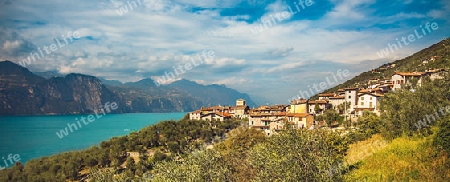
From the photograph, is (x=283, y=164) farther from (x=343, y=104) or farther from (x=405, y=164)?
(x=343, y=104)

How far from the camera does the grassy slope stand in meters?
12.1

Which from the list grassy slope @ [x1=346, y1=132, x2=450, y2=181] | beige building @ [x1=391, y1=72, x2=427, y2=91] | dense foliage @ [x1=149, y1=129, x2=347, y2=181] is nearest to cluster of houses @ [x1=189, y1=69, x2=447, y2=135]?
beige building @ [x1=391, y1=72, x2=427, y2=91]

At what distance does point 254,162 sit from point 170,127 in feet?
201

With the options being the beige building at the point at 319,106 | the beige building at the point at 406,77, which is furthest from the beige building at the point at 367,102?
the beige building at the point at 319,106

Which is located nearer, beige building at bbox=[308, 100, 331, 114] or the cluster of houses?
the cluster of houses

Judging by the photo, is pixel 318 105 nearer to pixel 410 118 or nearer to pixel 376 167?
pixel 410 118

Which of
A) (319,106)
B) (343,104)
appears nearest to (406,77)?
(343,104)

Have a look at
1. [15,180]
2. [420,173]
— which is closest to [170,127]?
[15,180]

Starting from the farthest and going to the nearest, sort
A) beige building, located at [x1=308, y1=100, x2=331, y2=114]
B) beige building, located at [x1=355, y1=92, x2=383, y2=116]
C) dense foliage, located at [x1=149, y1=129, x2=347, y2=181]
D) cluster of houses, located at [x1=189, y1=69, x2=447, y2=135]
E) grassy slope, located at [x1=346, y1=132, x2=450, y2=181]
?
beige building, located at [x1=308, y1=100, x2=331, y2=114] → cluster of houses, located at [x1=189, y1=69, x2=447, y2=135] → beige building, located at [x1=355, y1=92, x2=383, y2=116] → grassy slope, located at [x1=346, y1=132, x2=450, y2=181] → dense foliage, located at [x1=149, y1=129, x2=347, y2=181]

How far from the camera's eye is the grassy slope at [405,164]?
12141 mm

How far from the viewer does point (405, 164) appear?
13.9 m

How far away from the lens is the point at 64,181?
5056cm

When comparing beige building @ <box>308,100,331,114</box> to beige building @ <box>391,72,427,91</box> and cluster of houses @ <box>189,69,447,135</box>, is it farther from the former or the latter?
beige building @ <box>391,72,427,91</box>

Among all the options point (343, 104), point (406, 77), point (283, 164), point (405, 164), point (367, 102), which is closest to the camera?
point (283, 164)
